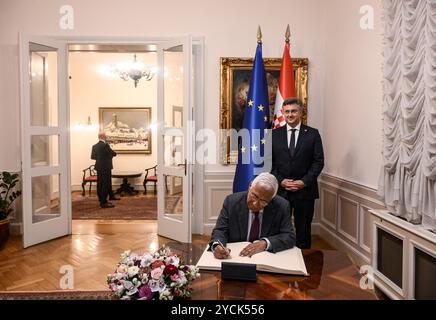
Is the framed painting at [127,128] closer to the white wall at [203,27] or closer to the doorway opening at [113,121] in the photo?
the doorway opening at [113,121]

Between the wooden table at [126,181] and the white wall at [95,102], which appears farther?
the white wall at [95,102]

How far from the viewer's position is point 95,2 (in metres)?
5.13

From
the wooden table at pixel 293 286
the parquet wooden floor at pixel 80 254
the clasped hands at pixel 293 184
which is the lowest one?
the parquet wooden floor at pixel 80 254

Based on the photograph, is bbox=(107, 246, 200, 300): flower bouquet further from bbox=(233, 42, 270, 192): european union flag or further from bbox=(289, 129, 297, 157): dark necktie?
bbox=(233, 42, 270, 192): european union flag

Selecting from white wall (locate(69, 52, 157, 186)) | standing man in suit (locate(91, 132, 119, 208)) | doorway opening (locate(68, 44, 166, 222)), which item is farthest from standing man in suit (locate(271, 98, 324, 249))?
white wall (locate(69, 52, 157, 186))

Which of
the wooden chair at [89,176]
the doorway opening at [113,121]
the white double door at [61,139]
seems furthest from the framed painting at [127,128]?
the white double door at [61,139]

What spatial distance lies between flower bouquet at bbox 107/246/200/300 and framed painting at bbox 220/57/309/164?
385 centimetres

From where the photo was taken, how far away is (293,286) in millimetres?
1514

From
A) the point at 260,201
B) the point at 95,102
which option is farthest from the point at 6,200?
the point at 95,102

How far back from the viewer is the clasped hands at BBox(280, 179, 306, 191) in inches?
145

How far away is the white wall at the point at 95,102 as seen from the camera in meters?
9.83

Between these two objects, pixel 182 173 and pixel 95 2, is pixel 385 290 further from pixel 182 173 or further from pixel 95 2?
pixel 95 2

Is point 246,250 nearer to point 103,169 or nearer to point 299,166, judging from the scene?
point 299,166

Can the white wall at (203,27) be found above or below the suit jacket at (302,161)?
above
